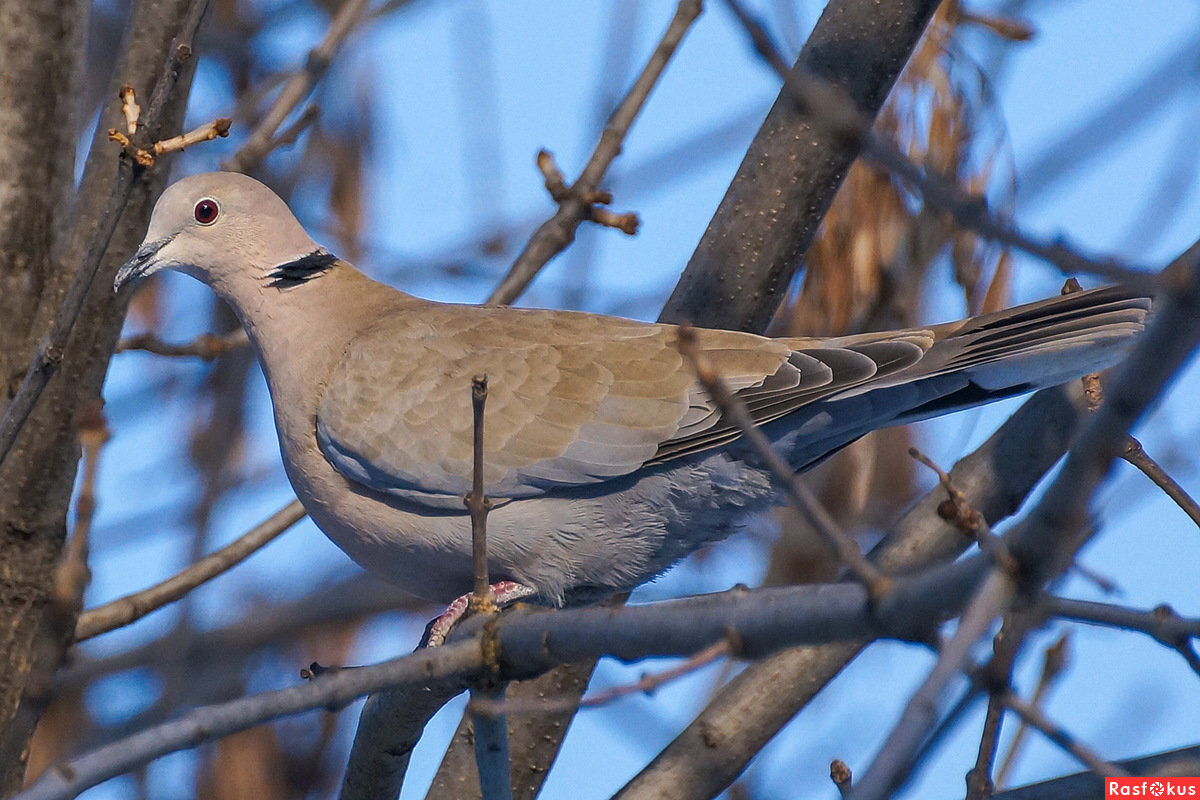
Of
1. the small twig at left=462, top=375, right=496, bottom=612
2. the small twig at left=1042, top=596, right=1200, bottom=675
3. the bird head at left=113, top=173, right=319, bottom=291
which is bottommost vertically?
the small twig at left=1042, top=596, right=1200, bottom=675

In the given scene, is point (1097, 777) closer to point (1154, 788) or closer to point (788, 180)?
point (1154, 788)

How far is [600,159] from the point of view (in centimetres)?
381

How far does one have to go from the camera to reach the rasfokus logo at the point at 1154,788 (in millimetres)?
2025

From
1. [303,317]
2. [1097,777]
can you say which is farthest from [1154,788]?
[303,317]

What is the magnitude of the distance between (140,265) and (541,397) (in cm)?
105

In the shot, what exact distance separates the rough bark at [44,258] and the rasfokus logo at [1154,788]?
2.37m

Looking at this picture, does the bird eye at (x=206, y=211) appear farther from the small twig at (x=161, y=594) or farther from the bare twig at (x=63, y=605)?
the small twig at (x=161, y=594)

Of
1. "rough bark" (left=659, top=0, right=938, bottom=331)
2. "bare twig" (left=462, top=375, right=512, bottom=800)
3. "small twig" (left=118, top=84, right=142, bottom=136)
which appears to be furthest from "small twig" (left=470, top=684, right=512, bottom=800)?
"rough bark" (left=659, top=0, right=938, bottom=331)

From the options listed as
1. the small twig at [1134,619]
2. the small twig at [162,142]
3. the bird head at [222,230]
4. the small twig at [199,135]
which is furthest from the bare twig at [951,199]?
the bird head at [222,230]

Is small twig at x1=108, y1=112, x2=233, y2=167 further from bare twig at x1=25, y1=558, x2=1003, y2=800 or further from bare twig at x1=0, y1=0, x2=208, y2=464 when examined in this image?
bare twig at x1=25, y1=558, x2=1003, y2=800

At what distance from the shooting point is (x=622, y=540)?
3094 mm

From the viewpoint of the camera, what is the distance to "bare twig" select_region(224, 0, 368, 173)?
12.0 feet

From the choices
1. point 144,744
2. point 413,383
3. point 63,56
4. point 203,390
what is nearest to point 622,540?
point 413,383

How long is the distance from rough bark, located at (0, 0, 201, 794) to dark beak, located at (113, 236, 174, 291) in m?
0.04
